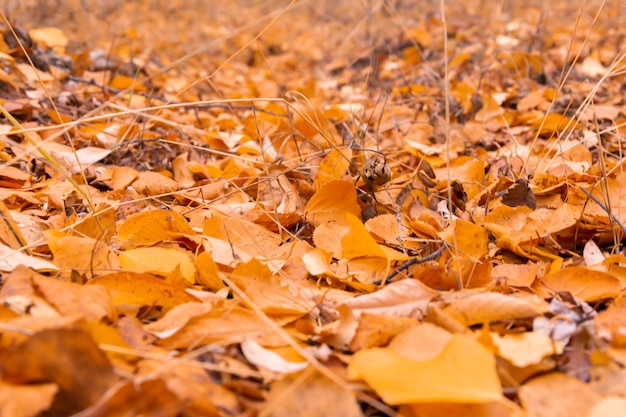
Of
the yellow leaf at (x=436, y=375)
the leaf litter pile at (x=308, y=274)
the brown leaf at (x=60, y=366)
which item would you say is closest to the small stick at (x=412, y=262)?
the leaf litter pile at (x=308, y=274)

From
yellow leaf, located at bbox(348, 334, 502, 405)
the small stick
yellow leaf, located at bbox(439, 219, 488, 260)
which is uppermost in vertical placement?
yellow leaf, located at bbox(348, 334, 502, 405)

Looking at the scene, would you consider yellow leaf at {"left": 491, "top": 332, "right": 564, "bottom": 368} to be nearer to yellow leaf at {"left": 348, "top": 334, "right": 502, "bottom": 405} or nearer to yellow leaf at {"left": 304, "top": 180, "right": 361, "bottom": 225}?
yellow leaf at {"left": 348, "top": 334, "right": 502, "bottom": 405}

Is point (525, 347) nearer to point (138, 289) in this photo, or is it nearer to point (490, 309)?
point (490, 309)

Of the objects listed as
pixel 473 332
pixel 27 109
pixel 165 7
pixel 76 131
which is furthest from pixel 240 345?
pixel 165 7

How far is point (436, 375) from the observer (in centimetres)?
52

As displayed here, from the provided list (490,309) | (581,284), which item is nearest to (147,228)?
(490,309)

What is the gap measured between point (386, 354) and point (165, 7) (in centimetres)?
503

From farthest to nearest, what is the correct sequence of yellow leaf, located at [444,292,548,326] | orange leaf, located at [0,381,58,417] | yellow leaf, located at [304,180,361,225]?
yellow leaf, located at [304,180,361,225], yellow leaf, located at [444,292,548,326], orange leaf, located at [0,381,58,417]

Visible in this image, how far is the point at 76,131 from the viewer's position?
1472 millimetres

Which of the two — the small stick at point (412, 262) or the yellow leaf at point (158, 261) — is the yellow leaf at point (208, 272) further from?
the small stick at point (412, 262)

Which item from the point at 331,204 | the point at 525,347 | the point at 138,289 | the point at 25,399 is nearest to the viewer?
→ the point at 25,399

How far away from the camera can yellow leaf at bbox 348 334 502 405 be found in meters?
0.49

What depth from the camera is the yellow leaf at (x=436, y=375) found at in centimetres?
49

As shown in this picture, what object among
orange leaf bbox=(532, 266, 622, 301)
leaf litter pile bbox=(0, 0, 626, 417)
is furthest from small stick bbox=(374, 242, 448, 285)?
orange leaf bbox=(532, 266, 622, 301)
